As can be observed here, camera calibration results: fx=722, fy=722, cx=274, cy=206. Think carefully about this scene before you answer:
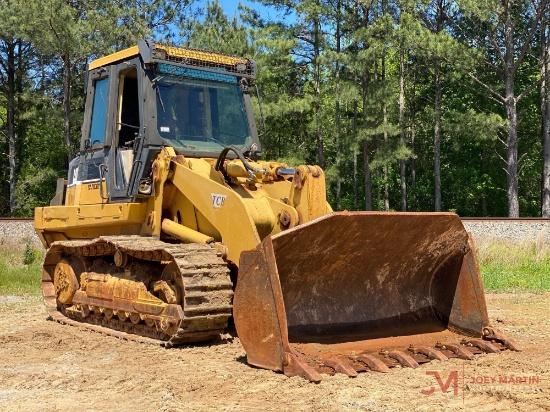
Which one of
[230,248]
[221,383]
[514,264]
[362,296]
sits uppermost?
[230,248]

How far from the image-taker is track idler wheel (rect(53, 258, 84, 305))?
9086 mm

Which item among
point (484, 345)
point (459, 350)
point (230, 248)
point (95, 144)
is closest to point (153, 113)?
point (95, 144)

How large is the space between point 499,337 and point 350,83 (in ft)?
73.5

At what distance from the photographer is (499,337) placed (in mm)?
6672

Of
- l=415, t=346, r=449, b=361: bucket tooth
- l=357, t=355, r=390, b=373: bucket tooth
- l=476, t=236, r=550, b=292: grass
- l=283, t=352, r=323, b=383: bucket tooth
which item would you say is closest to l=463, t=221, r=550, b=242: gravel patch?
l=476, t=236, r=550, b=292: grass

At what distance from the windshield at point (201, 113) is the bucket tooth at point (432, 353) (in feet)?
11.2

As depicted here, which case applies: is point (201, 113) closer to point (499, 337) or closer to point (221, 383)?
point (221, 383)

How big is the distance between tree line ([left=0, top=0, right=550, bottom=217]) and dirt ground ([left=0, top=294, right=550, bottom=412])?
711 inches

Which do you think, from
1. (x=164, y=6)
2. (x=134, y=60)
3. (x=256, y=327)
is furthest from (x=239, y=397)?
(x=164, y=6)

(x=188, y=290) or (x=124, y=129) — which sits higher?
(x=124, y=129)

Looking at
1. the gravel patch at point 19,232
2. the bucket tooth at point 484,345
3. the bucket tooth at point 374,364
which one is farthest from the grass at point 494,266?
the bucket tooth at point 374,364

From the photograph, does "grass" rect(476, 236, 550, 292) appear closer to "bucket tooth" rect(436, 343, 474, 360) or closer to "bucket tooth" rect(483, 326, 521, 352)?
"bucket tooth" rect(483, 326, 521, 352)

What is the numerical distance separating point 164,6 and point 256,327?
2630 centimetres

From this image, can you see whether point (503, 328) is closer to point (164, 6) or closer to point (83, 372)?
point (83, 372)
